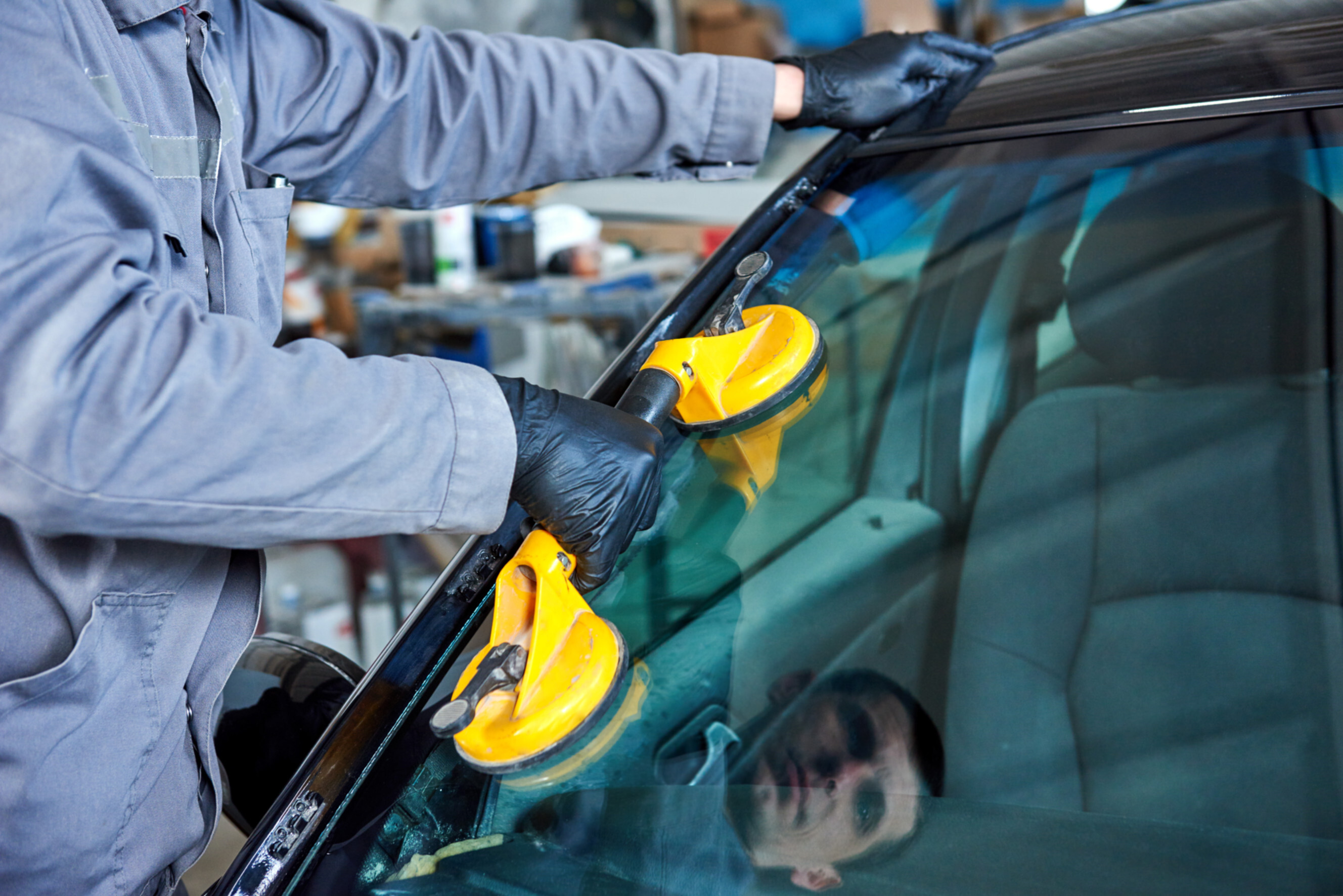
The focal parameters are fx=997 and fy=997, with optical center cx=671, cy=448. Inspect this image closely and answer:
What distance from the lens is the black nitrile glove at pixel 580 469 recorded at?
0.83 meters

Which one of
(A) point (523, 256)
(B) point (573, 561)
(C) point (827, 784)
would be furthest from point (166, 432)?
(A) point (523, 256)

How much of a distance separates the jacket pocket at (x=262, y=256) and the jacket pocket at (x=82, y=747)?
0.28 m

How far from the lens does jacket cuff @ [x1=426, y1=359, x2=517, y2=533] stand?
0.80 metres

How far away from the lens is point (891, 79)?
118 cm

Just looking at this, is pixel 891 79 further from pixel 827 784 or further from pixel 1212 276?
pixel 827 784

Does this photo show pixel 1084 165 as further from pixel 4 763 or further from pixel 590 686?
pixel 4 763

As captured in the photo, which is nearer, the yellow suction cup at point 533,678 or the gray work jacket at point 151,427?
the gray work jacket at point 151,427

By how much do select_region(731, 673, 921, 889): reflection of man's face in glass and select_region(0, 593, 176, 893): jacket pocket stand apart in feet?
1.63

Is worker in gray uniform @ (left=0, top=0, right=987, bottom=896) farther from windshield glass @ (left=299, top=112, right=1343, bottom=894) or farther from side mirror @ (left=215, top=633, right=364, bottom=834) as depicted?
windshield glass @ (left=299, top=112, right=1343, bottom=894)

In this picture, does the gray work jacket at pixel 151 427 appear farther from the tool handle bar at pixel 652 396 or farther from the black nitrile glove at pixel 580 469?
the tool handle bar at pixel 652 396

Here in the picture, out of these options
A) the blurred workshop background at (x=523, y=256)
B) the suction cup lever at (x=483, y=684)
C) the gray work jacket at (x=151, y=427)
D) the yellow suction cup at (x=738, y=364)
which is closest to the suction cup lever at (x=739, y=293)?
the yellow suction cup at (x=738, y=364)

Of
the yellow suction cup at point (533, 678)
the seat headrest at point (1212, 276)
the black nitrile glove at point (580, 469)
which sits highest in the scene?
the seat headrest at point (1212, 276)

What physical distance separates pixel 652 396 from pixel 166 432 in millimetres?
410

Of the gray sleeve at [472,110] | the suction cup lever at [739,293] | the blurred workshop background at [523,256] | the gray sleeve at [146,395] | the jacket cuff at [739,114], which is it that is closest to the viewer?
the gray sleeve at [146,395]
